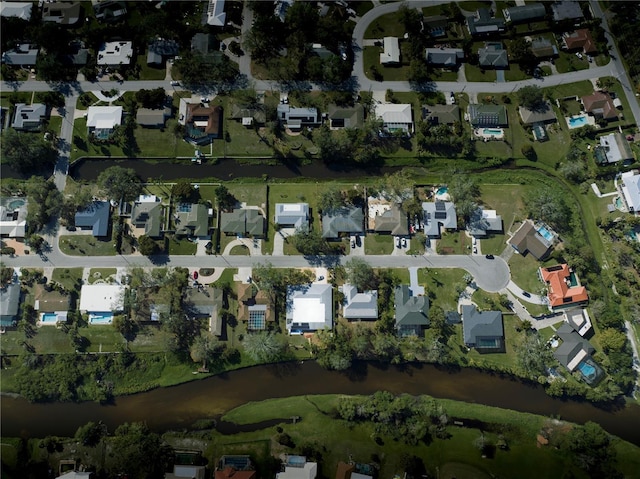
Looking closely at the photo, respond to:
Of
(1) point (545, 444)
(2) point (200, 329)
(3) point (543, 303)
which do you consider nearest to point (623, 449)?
(1) point (545, 444)

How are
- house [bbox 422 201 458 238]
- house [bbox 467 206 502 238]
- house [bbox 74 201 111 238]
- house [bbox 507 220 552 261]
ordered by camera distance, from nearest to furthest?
house [bbox 507 220 552 261], house [bbox 74 201 111 238], house [bbox 422 201 458 238], house [bbox 467 206 502 238]

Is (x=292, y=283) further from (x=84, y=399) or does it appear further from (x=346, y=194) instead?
(x=84, y=399)

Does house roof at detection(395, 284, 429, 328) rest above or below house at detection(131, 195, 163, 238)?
below

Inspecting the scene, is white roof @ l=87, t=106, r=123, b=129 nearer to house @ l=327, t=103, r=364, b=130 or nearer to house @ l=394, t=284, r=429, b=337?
house @ l=327, t=103, r=364, b=130

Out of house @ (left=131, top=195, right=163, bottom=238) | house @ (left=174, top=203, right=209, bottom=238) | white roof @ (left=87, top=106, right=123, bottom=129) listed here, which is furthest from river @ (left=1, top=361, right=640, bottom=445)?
white roof @ (left=87, top=106, right=123, bottom=129)

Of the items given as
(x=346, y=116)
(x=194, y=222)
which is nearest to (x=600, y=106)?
(x=346, y=116)

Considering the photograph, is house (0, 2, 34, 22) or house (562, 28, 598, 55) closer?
house (562, 28, 598, 55)

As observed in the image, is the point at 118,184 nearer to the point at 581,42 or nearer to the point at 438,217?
the point at 438,217
